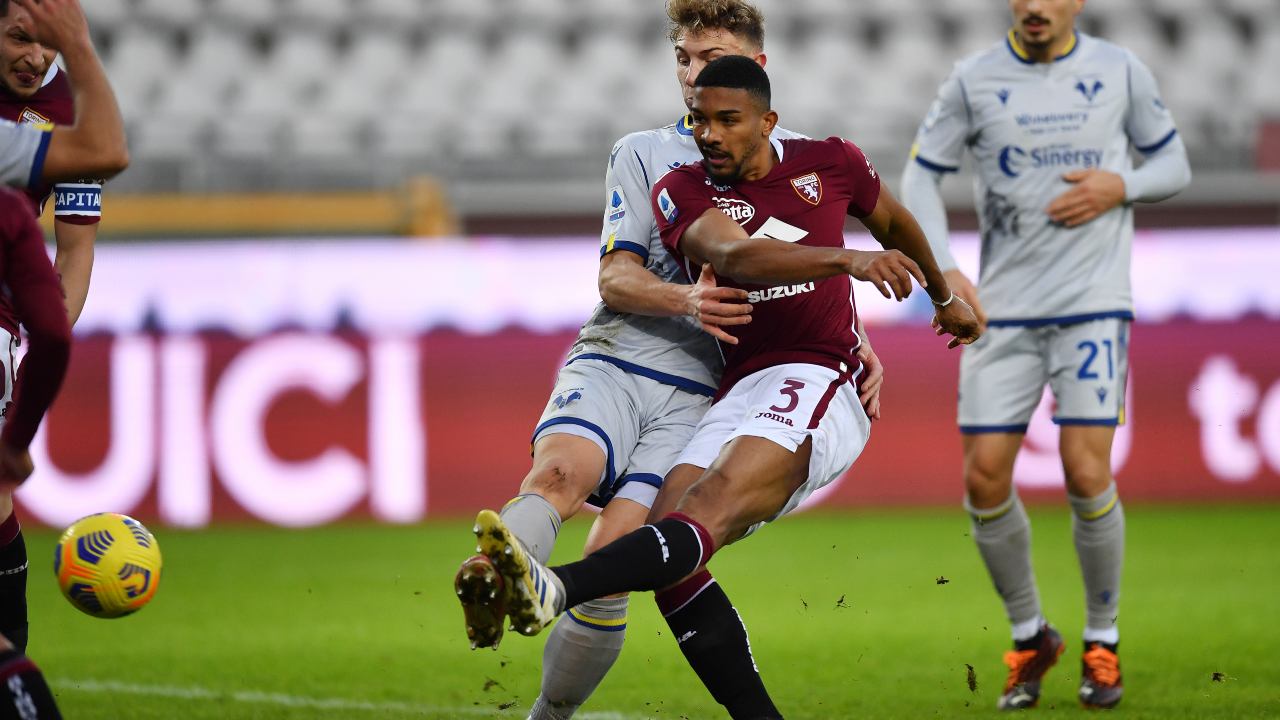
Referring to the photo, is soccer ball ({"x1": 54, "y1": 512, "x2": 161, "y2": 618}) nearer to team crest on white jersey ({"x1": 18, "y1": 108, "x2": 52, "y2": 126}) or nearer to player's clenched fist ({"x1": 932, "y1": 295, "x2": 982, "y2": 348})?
team crest on white jersey ({"x1": 18, "y1": 108, "x2": 52, "y2": 126})

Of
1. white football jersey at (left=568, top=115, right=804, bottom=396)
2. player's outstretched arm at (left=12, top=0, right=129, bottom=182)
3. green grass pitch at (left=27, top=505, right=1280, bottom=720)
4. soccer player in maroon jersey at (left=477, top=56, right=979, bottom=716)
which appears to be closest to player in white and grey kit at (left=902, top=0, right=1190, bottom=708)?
green grass pitch at (left=27, top=505, right=1280, bottom=720)

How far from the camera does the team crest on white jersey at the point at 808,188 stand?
450 cm

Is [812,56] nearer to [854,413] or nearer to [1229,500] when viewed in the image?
[1229,500]

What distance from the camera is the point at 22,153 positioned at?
368 centimetres

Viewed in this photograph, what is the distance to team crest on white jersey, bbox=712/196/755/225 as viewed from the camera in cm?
443

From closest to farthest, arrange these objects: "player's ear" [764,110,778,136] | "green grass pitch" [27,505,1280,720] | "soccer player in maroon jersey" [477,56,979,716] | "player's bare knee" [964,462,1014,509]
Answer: "soccer player in maroon jersey" [477,56,979,716]
"player's ear" [764,110,778,136]
"green grass pitch" [27,505,1280,720]
"player's bare knee" [964,462,1014,509]

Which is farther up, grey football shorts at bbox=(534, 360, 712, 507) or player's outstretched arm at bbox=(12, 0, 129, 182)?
player's outstretched arm at bbox=(12, 0, 129, 182)

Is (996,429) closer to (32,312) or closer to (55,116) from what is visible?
(55,116)

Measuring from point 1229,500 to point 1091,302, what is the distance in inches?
239

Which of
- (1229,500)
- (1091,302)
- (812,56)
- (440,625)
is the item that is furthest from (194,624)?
(812,56)

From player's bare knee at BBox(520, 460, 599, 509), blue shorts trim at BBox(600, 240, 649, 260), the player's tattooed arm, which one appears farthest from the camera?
blue shorts trim at BBox(600, 240, 649, 260)

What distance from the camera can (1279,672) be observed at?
5789 millimetres

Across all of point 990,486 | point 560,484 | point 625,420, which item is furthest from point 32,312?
point 990,486

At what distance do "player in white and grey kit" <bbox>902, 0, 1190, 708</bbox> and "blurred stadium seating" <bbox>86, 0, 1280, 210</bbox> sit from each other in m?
8.01
